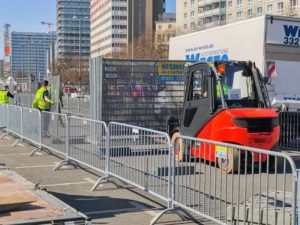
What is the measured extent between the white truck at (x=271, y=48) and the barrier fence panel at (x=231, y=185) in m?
7.44

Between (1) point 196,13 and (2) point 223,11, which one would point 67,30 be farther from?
(2) point 223,11

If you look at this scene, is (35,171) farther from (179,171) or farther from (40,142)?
(179,171)

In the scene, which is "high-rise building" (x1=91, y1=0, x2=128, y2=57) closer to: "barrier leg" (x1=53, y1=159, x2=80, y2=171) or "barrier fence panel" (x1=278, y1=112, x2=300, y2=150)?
"barrier fence panel" (x1=278, y1=112, x2=300, y2=150)

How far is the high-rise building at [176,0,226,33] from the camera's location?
12375 cm

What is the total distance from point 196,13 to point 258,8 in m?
24.9

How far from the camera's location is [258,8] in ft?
350

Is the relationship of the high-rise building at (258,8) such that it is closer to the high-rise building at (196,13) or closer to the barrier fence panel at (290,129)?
the high-rise building at (196,13)

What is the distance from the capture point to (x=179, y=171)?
6809 millimetres

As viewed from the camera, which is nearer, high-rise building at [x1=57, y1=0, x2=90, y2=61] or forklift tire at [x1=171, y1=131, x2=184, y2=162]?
forklift tire at [x1=171, y1=131, x2=184, y2=162]

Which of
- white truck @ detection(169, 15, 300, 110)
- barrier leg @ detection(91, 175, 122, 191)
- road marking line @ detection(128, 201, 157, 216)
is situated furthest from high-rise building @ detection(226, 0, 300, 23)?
road marking line @ detection(128, 201, 157, 216)

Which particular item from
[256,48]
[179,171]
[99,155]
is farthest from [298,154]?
[179,171]

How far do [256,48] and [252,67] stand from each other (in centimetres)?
269

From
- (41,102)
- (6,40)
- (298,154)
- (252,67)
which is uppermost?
(6,40)

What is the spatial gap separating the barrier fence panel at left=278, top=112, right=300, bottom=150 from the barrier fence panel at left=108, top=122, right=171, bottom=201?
748 centimetres
